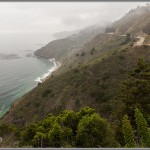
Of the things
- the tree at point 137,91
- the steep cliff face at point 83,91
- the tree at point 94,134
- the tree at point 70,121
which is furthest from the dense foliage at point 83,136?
the steep cliff face at point 83,91

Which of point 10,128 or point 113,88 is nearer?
point 10,128

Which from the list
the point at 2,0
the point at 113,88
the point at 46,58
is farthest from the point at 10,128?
the point at 46,58

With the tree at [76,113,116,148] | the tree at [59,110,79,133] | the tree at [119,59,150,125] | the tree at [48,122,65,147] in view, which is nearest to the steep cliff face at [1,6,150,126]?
the tree at [119,59,150,125]

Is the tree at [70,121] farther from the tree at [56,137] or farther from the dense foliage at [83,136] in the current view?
the tree at [56,137]

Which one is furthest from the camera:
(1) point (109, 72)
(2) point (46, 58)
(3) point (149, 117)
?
(2) point (46, 58)

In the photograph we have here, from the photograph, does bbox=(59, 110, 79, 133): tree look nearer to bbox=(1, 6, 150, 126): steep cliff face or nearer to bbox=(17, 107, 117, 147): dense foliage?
bbox=(17, 107, 117, 147): dense foliage

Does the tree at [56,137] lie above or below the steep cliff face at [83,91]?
above

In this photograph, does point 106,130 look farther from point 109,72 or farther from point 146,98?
point 109,72

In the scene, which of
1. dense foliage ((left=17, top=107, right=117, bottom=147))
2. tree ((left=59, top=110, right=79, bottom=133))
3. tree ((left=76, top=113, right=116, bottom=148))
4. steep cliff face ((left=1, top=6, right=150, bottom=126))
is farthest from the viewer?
steep cliff face ((left=1, top=6, right=150, bottom=126))
